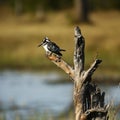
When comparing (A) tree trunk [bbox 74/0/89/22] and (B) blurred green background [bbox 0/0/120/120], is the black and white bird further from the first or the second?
(A) tree trunk [bbox 74/0/89/22]

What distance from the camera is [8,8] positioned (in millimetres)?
52406

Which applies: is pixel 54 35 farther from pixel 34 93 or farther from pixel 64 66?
pixel 64 66

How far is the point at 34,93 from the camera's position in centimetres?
2000

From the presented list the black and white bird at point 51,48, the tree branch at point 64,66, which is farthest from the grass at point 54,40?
the tree branch at point 64,66

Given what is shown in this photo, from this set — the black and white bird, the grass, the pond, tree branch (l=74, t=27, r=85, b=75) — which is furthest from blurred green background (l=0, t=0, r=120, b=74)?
tree branch (l=74, t=27, r=85, b=75)

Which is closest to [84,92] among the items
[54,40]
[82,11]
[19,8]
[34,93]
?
[34,93]

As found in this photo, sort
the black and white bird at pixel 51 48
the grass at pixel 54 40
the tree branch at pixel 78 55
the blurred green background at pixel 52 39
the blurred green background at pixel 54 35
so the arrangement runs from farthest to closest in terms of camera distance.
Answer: the blurred green background at pixel 54 35 → the grass at pixel 54 40 → the blurred green background at pixel 52 39 → the black and white bird at pixel 51 48 → the tree branch at pixel 78 55

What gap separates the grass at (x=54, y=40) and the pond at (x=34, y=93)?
2062 millimetres

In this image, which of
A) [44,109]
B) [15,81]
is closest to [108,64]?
[15,81]

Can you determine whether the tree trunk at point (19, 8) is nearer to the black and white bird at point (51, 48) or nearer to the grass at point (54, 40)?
the grass at point (54, 40)

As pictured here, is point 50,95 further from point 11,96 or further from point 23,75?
point 23,75

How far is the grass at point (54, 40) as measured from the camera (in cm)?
2664

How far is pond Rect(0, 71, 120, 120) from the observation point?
55.8 ft

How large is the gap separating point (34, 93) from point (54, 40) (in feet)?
35.8
